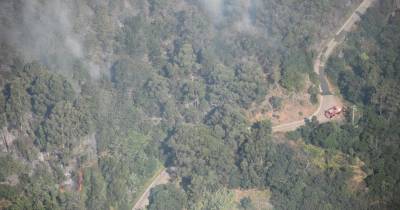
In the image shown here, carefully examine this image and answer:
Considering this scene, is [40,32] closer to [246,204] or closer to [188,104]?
[188,104]

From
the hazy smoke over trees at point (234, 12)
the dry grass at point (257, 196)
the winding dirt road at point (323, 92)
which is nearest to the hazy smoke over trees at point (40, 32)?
the hazy smoke over trees at point (234, 12)

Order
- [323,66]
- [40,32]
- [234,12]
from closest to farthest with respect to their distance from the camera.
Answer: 1. [40,32]
2. [323,66]
3. [234,12]

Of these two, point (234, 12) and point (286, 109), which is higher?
point (234, 12)

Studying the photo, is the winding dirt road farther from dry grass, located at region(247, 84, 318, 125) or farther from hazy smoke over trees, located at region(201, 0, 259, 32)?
hazy smoke over trees, located at region(201, 0, 259, 32)

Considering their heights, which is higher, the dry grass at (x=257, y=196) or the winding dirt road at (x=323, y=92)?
the winding dirt road at (x=323, y=92)

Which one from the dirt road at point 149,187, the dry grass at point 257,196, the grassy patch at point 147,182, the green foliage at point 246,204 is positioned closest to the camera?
the green foliage at point 246,204

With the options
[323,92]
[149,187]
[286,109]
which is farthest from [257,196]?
[323,92]

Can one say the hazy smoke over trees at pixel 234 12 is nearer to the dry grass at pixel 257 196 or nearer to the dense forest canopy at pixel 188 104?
the dense forest canopy at pixel 188 104

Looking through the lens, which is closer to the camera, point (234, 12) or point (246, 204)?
point (246, 204)

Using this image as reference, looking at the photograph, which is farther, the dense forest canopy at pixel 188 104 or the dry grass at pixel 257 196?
the dense forest canopy at pixel 188 104
